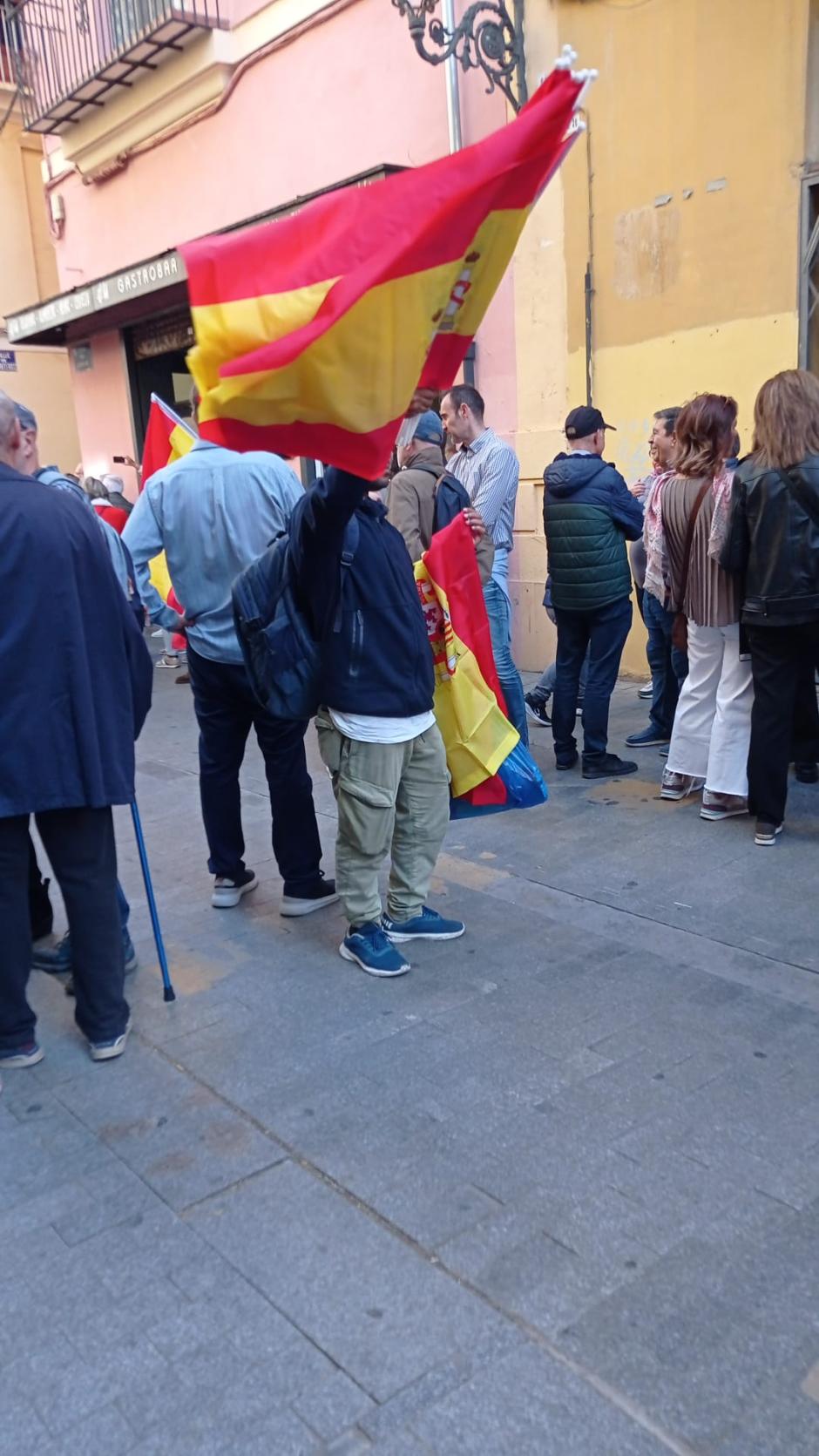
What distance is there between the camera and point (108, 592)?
3.07 metres

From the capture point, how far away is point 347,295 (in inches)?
99.3

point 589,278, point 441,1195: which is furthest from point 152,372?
point 441,1195

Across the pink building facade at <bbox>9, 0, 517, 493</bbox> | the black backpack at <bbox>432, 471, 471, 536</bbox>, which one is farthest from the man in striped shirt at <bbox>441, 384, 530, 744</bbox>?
the pink building facade at <bbox>9, 0, 517, 493</bbox>

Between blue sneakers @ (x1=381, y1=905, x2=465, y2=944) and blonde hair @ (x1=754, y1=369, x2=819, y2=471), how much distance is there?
7.06ft

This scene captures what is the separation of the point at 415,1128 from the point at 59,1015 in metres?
1.38

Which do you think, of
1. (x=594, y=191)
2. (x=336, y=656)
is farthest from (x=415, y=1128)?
(x=594, y=191)

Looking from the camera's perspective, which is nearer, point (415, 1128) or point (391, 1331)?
point (391, 1331)

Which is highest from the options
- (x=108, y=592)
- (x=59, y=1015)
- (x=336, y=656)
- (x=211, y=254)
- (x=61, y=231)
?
(x=61, y=231)

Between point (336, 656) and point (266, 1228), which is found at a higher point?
point (336, 656)

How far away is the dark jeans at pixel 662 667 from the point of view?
6.00 meters

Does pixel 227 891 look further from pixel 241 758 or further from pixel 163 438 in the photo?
pixel 163 438

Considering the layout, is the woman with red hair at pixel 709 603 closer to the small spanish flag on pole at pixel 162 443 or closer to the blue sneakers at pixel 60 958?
the blue sneakers at pixel 60 958

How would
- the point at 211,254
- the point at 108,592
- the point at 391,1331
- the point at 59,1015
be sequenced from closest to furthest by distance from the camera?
the point at 391,1331, the point at 211,254, the point at 108,592, the point at 59,1015

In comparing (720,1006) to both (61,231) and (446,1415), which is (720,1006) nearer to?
(446,1415)
